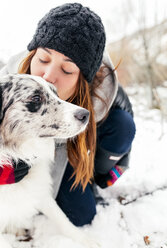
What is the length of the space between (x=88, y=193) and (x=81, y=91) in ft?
4.25

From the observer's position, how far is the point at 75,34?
1.77m

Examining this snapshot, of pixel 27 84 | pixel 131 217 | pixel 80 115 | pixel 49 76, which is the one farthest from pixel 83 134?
pixel 131 217

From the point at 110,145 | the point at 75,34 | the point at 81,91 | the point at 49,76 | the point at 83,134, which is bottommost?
the point at 110,145

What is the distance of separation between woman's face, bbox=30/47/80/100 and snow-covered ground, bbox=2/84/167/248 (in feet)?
4.99

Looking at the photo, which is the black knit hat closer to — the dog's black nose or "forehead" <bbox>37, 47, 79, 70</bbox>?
"forehead" <bbox>37, 47, 79, 70</bbox>

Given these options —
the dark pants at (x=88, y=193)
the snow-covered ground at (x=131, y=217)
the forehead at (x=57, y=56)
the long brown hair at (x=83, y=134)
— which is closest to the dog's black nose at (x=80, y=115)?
the long brown hair at (x=83, y=134)

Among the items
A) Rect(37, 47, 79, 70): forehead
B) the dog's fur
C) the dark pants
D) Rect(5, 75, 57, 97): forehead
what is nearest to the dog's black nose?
the dog's fur

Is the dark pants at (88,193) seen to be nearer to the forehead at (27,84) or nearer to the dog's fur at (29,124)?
the dog's fur at (29,124)

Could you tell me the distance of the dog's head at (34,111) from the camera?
155 cm

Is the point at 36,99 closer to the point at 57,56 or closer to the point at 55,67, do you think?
the point at 55,67

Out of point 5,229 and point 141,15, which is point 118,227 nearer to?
point 5,229

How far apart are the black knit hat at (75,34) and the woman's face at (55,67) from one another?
0.05 metres

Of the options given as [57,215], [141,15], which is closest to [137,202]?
[57,215]

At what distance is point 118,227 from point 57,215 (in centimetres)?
68
